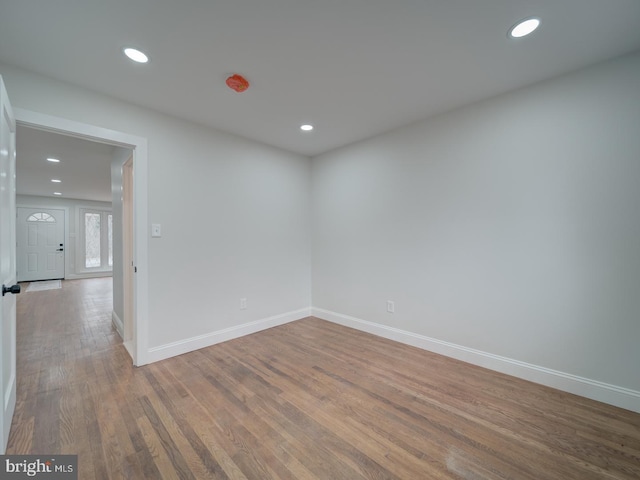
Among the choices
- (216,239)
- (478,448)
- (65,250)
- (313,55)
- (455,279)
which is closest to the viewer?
(478,448)

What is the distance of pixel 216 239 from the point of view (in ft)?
10.1

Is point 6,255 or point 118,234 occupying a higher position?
point 118,234

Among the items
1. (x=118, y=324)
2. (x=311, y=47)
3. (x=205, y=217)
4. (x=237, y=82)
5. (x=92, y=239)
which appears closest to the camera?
(x=311, y=47)

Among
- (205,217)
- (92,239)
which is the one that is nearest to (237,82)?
(205,217)

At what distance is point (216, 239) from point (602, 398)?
12.0ft

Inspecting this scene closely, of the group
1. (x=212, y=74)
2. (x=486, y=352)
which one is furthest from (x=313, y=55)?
(x=486, y=352)

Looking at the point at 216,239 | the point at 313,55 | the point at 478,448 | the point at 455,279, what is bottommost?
the point at 478,448

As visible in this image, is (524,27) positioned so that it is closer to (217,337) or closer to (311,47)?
(311,47)

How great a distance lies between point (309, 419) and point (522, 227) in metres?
2.28

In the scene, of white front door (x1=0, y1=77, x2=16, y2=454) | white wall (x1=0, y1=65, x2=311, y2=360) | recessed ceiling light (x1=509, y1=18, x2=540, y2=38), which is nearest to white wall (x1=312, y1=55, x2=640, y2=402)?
recessed ceiling light (x1=509, y1=18, x2=540, y2=38)

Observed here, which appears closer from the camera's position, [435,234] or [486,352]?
[486,352]

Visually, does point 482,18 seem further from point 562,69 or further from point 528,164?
point 528,164

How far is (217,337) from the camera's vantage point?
3.08 metres

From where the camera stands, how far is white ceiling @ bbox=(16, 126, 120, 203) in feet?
11.0
